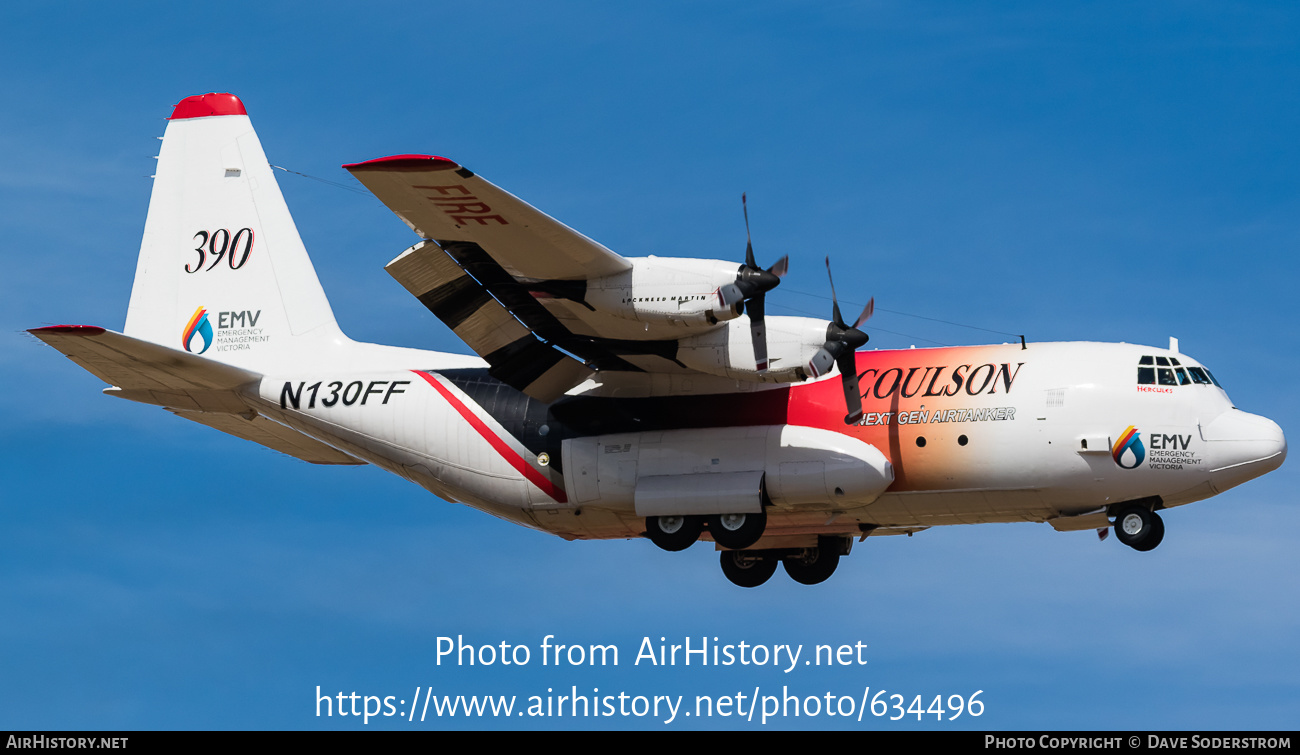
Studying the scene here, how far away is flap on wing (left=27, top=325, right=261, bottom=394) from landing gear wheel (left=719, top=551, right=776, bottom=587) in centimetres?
824

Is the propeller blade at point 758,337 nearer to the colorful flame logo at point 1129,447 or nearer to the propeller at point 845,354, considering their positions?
the propeller at point 845,354

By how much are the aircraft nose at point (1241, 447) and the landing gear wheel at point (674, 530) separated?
7.24 meters

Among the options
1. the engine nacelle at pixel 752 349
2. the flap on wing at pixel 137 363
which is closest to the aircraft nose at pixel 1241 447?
the engine nacelle at pixel 752 349

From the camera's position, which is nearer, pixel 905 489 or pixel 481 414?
pixel 905 489

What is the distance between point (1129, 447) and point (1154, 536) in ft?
4.39

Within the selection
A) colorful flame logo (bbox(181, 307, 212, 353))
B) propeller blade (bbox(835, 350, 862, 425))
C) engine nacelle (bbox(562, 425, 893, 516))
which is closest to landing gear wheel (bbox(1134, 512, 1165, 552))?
engine nacelle (bbox(562, 425, 893, 516))

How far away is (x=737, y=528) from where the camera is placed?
2372cm

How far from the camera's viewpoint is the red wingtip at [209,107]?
28.8 meters

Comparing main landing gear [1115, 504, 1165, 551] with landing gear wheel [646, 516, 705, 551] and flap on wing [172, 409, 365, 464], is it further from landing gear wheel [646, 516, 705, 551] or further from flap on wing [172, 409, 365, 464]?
flap on wing [172, 409, 365, 464]

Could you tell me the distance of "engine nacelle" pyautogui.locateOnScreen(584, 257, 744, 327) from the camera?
848 inches

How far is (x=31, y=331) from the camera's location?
72.7 feet
